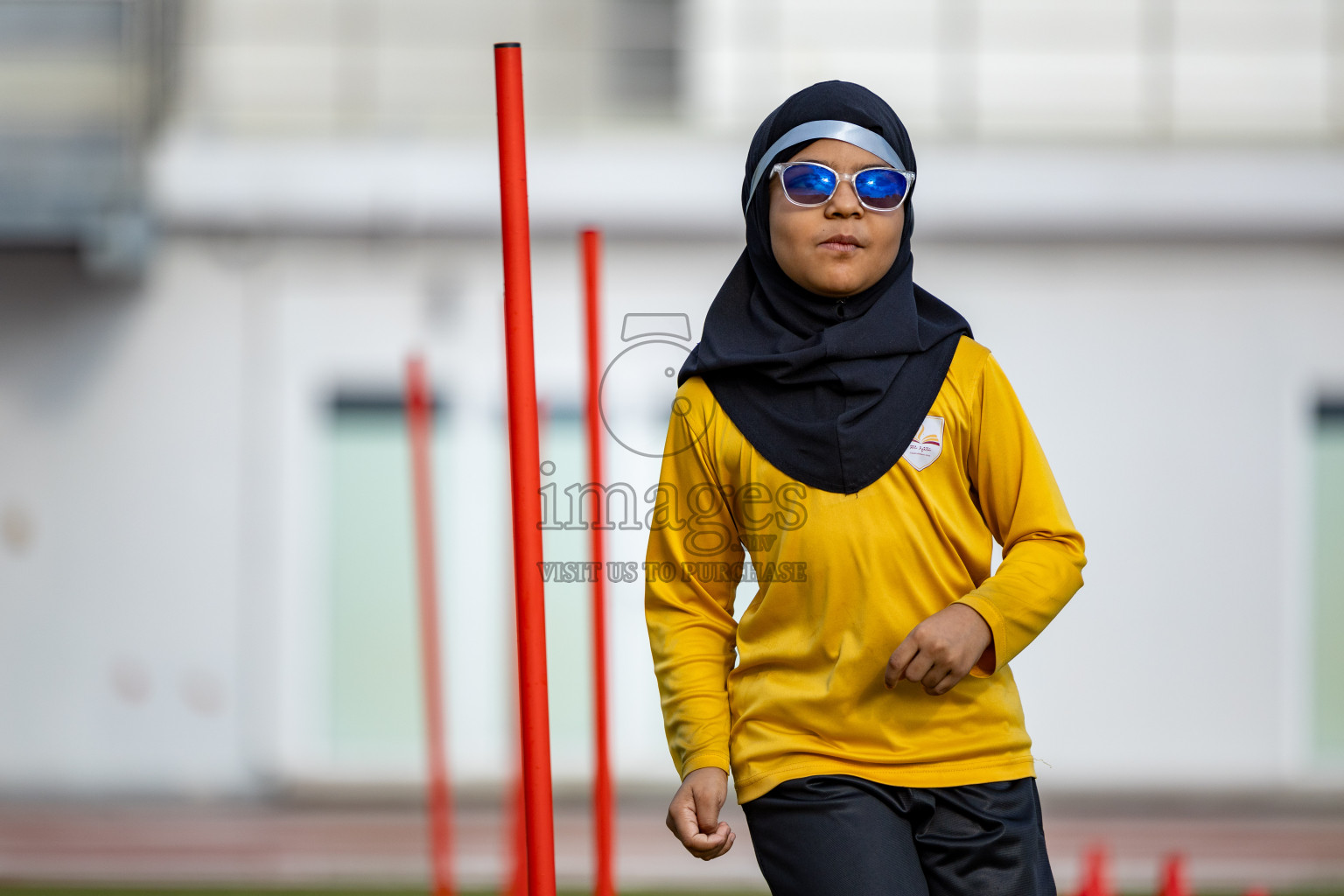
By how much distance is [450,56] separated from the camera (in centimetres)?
1033

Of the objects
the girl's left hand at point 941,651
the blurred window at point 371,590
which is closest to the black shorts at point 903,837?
the girl's left hand at point 941,651

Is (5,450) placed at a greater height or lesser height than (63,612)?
greater

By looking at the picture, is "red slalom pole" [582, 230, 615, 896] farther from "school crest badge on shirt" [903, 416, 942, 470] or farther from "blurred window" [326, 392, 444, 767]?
"blurred window" [326, 392, 444, 767]

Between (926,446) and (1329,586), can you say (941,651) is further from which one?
(1329,586)

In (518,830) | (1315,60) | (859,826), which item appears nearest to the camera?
(859,826)

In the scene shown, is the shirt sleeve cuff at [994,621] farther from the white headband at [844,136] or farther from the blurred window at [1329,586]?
the blurred window at [1329,586]

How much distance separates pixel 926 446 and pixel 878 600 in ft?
0.67

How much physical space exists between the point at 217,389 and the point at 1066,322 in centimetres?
527

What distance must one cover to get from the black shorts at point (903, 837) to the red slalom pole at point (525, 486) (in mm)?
299

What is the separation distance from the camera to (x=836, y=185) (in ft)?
6.64

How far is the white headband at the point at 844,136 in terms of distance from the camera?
80.3 inches

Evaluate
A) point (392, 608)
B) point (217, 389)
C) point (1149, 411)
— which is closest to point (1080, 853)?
point (1149, 411)

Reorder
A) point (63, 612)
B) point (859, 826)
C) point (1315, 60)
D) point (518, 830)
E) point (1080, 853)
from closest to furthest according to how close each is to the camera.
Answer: point (859, 826) → point (518, 830) → point (1080, 853) → point (63, 612) → point (1315, 60)

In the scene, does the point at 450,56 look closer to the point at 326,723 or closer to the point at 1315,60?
the point at 326,723
